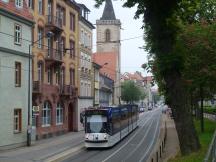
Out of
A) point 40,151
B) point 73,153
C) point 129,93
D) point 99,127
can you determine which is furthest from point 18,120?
point 129,93

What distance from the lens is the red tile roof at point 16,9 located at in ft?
121

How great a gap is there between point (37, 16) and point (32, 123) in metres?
9.96

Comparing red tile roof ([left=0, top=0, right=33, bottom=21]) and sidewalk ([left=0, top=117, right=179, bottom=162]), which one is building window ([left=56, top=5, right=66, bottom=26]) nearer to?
red tile roof ([left=0, top=0, right=33, bottom=21])

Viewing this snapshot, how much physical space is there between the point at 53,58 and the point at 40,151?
604 inches

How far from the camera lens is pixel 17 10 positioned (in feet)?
128

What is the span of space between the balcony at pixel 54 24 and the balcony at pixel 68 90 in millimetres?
5658

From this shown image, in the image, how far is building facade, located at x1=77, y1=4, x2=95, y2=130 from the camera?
208 feet

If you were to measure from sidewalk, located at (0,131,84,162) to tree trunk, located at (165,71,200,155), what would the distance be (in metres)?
12.4

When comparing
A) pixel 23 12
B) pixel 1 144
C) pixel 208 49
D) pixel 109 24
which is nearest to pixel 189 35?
pixel 208 49

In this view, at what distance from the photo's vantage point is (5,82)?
37094 mm

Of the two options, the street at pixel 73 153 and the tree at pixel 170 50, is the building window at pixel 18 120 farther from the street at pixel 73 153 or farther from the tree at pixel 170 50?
the tree at pixel 170 50

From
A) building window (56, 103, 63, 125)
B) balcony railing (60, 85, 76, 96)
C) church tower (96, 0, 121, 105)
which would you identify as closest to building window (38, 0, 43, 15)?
balcony railing (60, 85, 76, 96)

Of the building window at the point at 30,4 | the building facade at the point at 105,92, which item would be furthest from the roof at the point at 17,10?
the building facade at the point at 105,92

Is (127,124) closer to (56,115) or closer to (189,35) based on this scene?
(56,115)
